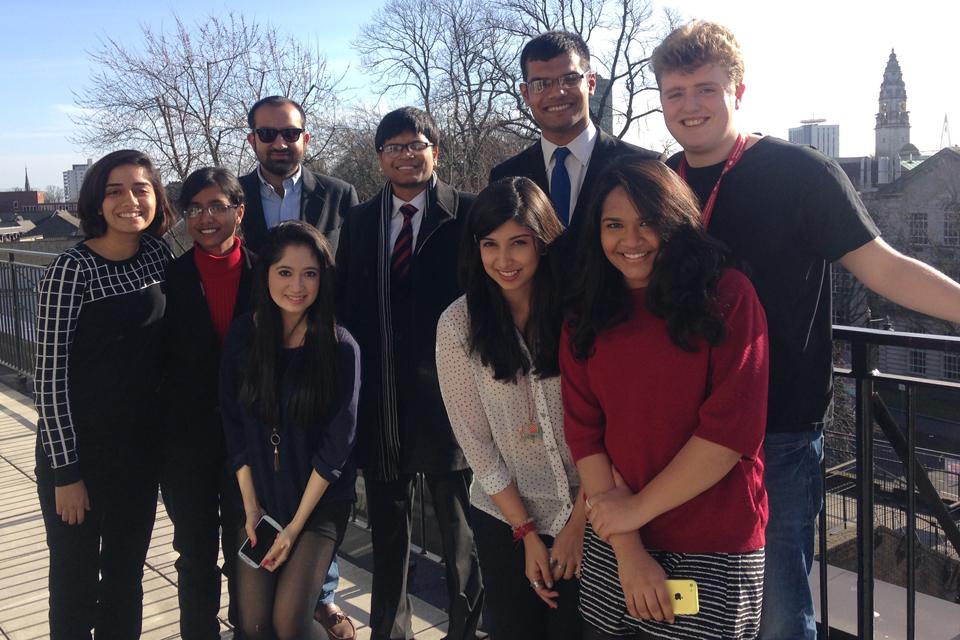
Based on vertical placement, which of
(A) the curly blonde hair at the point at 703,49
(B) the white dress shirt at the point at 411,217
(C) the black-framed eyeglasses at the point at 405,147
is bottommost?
(B) the white dress shirt at the point at 411,217

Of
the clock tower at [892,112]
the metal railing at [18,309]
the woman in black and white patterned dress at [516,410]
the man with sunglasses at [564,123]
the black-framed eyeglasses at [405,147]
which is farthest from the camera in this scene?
the clock tower at [892,112]

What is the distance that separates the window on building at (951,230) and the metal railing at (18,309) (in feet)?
113

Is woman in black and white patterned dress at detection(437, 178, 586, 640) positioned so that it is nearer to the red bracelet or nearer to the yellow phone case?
the red bracelet

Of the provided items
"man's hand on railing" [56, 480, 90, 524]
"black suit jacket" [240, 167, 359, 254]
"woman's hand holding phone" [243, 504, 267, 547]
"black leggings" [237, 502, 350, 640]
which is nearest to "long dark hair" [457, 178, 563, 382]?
"black leggings" [237, 502, 350, 640]

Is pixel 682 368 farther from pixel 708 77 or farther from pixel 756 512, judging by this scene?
pixel 708 77

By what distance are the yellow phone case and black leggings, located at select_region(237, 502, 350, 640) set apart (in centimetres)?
133

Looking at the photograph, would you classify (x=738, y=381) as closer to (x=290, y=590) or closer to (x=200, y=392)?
(x=290, y=590)

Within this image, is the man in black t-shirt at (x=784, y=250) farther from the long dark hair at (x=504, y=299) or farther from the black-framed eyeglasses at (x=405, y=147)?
the black-framed eyeglasses at (x=405, y=147)

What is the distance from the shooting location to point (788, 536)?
6.81 ft

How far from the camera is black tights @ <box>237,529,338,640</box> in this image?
96.3 inches

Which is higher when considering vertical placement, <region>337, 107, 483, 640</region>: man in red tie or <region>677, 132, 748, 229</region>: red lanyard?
<region>677, 132, 748, 229</region>: red lanyard

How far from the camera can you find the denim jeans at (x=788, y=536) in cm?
207

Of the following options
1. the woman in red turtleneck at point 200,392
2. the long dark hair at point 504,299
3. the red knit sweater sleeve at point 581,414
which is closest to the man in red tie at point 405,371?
the woman in red turtleneck at point 200,392

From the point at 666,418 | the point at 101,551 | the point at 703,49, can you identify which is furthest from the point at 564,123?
the point at 101,551
